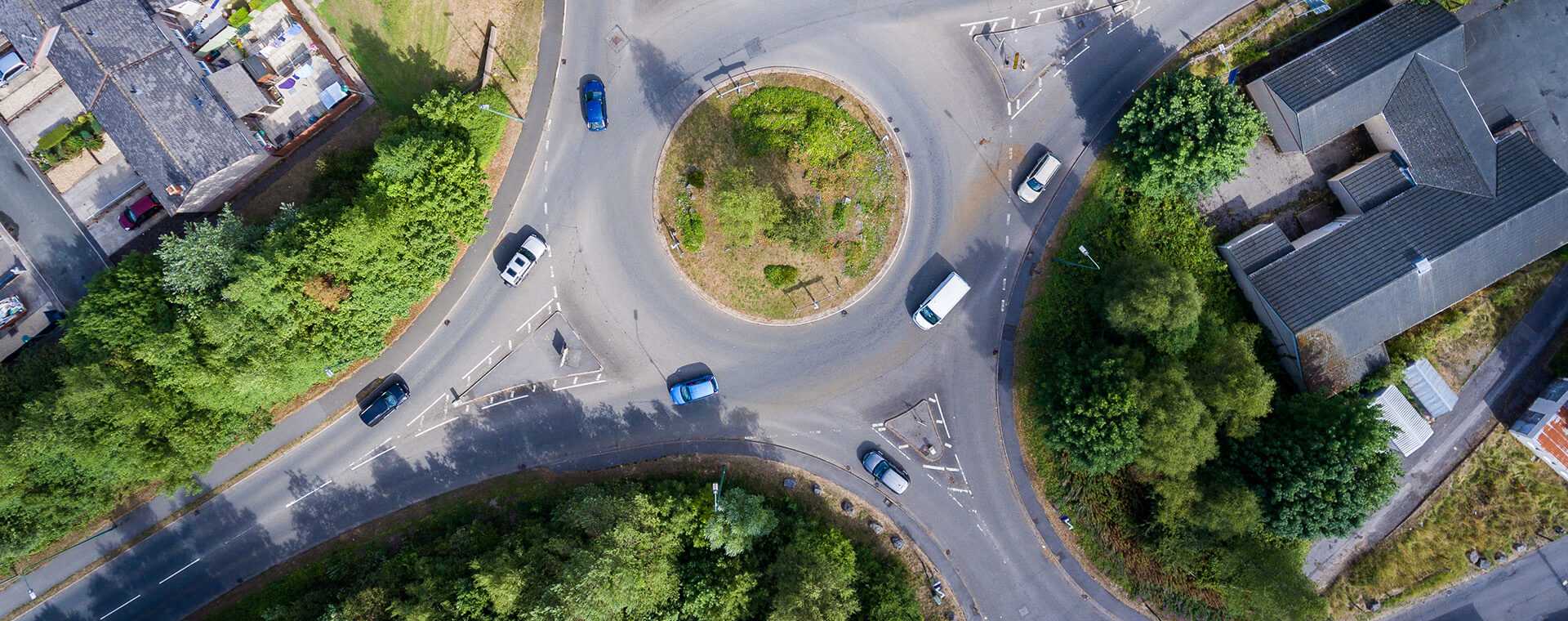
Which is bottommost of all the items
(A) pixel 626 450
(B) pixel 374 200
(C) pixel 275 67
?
(A) pixel 626 450

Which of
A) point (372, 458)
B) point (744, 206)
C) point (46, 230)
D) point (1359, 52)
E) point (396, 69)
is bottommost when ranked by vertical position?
point (1359, 52)

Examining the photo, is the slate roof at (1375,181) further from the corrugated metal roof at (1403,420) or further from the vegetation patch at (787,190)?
the vegetation patch at (787,190)

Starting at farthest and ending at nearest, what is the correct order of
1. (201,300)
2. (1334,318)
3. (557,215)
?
(557,215) < (1334,318) < (201,300)

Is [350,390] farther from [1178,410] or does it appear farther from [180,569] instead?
[1178,410]

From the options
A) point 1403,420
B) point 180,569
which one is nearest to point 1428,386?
point 1403,420

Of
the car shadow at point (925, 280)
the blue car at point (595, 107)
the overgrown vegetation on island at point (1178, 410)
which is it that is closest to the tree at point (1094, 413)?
the overgrown vegetation on island at point (1178, 410)

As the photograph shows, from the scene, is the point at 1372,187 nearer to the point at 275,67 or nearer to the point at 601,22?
the point at 601,22

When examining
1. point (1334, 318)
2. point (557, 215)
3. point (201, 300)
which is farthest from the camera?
point (557, 215)

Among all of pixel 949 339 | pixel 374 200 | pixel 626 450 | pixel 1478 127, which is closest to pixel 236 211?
pixel 374 200
